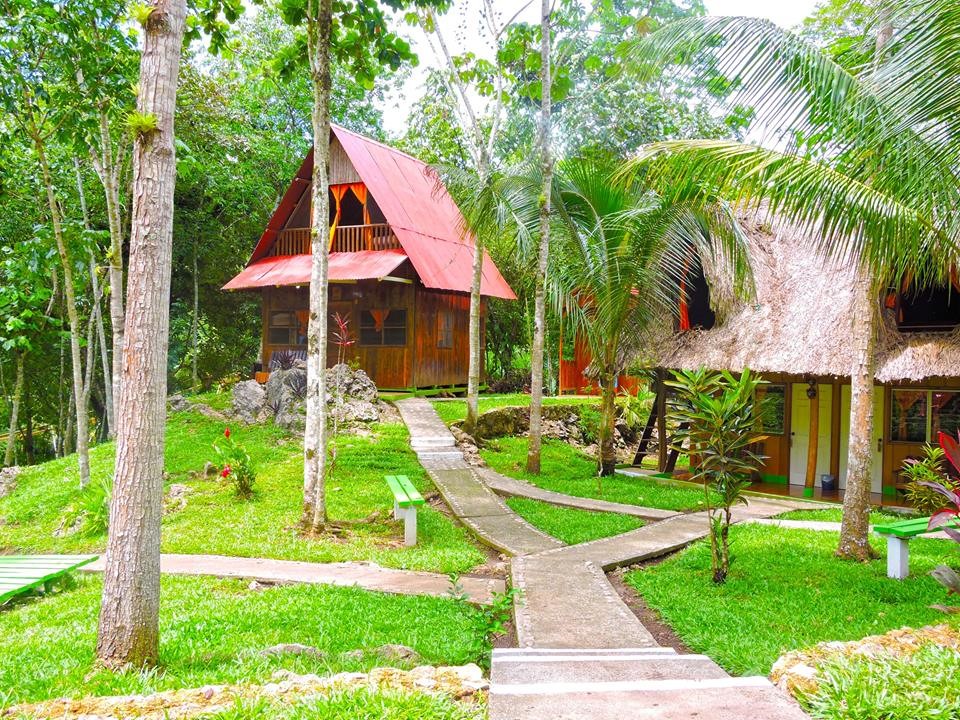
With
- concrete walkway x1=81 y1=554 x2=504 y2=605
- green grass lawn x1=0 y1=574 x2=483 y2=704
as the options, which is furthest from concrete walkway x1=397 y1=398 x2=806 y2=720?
green grass lawn x1=0 y1=574 x2=483 y2=704

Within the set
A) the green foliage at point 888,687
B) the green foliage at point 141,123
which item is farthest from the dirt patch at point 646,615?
the green foliage at point 141,123

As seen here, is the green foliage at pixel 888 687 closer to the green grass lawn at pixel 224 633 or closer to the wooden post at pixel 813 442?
the green grass lawn at pixel 224 633

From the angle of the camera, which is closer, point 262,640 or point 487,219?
point 262,640

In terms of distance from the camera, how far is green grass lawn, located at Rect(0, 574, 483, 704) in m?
3.90

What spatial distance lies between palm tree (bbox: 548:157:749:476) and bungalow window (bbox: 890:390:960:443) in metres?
3.36

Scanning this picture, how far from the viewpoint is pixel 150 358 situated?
4.20 meters

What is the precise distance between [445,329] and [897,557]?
13.2 meters

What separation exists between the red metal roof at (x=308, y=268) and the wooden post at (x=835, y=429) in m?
9.28

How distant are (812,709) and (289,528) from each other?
687cm

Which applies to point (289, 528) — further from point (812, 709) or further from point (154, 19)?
point (812, 709)

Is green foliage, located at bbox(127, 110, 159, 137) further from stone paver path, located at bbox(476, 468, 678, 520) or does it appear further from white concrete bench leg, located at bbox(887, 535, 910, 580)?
stone paver path, located at bbox(476, 468, 678, 520)

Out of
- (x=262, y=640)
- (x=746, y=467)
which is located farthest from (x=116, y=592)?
(x=746, y=467)

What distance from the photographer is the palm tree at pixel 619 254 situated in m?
10.8

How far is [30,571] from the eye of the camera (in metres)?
6.42
